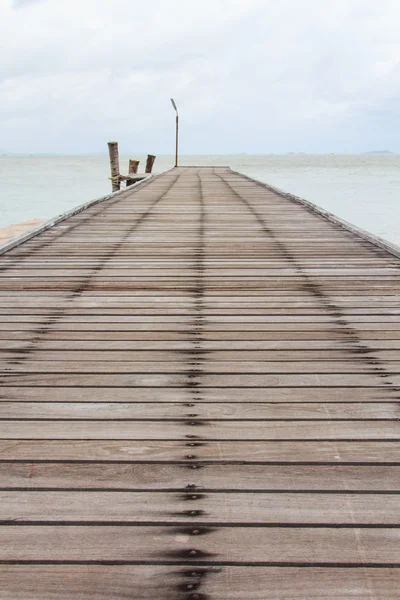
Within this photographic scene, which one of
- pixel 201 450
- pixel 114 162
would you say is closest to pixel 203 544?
pixel 201 450

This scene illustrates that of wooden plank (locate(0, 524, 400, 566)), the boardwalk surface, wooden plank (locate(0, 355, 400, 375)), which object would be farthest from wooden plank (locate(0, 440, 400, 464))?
wooden plank (locate(0, 355, 400, 375))

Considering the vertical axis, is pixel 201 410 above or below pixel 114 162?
below

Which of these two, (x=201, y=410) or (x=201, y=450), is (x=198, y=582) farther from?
(x=201, y=410)

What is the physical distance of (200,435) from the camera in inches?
80.3

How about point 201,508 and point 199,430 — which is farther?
point 199,430

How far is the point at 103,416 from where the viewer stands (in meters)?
2.17

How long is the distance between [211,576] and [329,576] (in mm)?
287

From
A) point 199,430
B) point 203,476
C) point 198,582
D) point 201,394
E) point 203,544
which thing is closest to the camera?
point 198,582

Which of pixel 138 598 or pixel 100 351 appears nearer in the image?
pixel 138 598

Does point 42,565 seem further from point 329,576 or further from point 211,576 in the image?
point 329,576

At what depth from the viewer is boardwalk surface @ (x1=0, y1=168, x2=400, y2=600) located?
145cm

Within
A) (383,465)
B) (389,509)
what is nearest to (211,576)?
(389,509)

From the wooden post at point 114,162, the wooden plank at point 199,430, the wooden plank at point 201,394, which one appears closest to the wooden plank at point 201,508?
Result: the wooden plank at point 199,430

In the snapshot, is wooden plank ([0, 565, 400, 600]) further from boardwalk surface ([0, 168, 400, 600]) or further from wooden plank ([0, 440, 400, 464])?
wooden plank ([0, 440, 400, 464])
